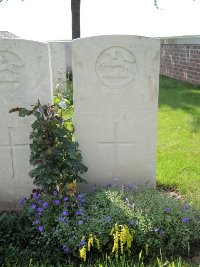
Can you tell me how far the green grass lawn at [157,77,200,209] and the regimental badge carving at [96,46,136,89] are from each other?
4.76 ft

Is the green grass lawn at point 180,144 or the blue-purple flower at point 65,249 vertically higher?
the green grass lawn at point 180,144

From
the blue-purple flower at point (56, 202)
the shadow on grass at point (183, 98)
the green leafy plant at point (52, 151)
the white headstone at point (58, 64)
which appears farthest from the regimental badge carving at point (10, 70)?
the white headstone at point (58, 64)

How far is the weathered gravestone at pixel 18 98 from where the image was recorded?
11.3 feet

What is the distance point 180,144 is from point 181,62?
7284mm

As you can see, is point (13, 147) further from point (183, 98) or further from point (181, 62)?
point (181, 62)

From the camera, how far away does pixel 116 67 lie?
3510mm

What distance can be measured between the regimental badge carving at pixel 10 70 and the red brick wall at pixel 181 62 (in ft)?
27.0

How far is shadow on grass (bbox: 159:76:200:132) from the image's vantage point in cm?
725

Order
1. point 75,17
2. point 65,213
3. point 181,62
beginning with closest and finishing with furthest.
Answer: point 65,213
point 181,62
point 75,17

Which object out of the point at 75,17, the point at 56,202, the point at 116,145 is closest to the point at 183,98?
the point at 116,145

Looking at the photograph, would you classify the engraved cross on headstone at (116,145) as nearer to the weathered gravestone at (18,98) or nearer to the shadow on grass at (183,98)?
the weathered gravestone at (18,98)

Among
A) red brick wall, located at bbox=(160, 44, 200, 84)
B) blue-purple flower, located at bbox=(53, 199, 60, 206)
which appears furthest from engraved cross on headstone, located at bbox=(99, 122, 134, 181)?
red brick wall, located at bbox=(160, 44, 200, 84)

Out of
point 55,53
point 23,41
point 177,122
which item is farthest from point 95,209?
point 55,53

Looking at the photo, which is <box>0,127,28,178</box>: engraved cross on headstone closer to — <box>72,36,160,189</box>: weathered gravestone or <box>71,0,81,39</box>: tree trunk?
<box>72,36,160,189</box>: weathered gravestone
